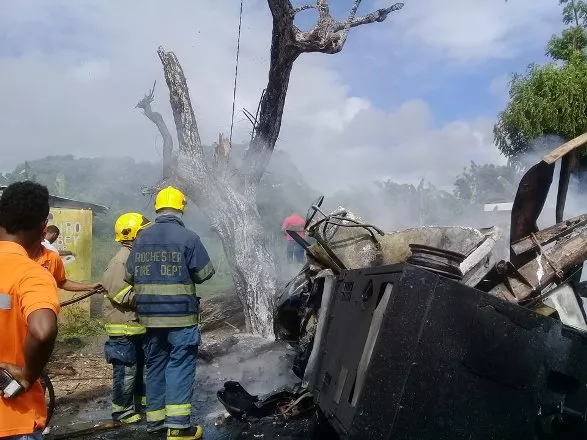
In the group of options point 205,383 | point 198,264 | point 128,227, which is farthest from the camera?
point 205,383

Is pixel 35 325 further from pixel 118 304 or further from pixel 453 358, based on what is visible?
pixel 118 304

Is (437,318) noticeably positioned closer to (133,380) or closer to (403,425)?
(403,425)

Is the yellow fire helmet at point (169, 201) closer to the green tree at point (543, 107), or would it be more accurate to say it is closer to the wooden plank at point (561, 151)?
the wooden plank at point (561, 151)

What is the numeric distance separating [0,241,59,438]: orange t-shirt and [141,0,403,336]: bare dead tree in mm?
5450

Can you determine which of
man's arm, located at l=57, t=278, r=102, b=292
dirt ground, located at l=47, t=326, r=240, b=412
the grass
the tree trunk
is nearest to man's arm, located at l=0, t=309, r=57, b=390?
man's arm, located at l=57, t=278, r=102, b=292

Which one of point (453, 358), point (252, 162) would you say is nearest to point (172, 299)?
point (453, 358)

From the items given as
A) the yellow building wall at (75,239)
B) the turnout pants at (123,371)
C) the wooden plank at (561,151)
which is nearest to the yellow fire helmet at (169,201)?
the turnout pants at (123,371)

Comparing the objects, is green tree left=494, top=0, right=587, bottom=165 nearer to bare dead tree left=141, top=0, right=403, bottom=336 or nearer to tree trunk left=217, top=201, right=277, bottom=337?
bare dead tree left=141, top=0, right=403, bottom=336

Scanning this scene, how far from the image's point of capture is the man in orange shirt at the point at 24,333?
203cm

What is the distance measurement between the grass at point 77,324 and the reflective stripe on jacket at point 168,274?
196 inches

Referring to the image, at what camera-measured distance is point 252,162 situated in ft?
28.3

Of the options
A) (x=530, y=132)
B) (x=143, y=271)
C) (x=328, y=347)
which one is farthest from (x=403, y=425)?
(x=530, y=132)

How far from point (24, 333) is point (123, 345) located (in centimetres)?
295

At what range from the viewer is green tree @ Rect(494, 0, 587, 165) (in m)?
10.4
